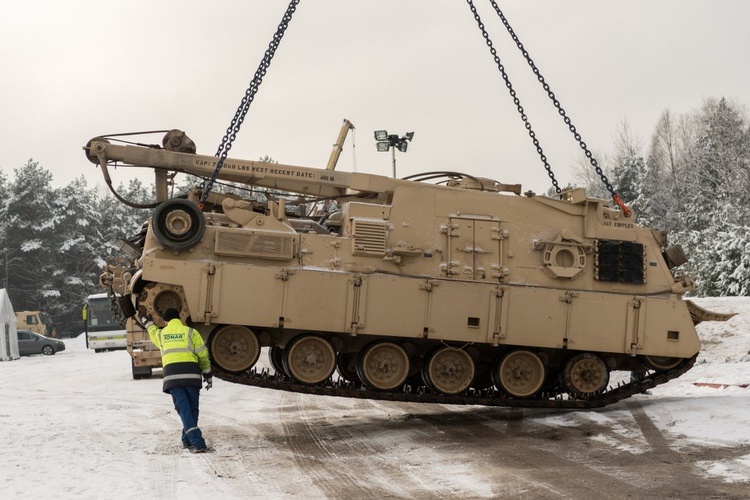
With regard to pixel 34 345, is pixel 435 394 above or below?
above

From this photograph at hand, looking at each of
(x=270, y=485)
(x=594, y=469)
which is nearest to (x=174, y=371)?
(x=270, y=485)

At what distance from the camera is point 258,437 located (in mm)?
13430

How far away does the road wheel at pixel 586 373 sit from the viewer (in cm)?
1482

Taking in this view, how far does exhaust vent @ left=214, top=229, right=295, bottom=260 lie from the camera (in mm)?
13742

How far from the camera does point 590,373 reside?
1488cm

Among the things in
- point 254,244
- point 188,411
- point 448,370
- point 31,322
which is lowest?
point 31,322

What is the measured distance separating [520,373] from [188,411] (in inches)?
220

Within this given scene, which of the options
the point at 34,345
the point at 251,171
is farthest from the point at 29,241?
the point at 251,171

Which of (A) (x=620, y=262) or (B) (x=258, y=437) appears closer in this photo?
(B) (x=258, y=437)

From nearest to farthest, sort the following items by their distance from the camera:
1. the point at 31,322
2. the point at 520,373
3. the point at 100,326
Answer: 1. the point at 520,373
2. the point at 100,326
3. the point at 31,322

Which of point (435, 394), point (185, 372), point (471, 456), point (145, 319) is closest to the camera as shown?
point (471, 456)

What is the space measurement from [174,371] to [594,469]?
A: 5.51 m

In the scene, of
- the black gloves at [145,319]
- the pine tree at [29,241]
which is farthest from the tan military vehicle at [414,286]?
the pine tree at [29,241]

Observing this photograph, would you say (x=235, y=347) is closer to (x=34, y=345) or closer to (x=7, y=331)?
(x=7, y=331)
